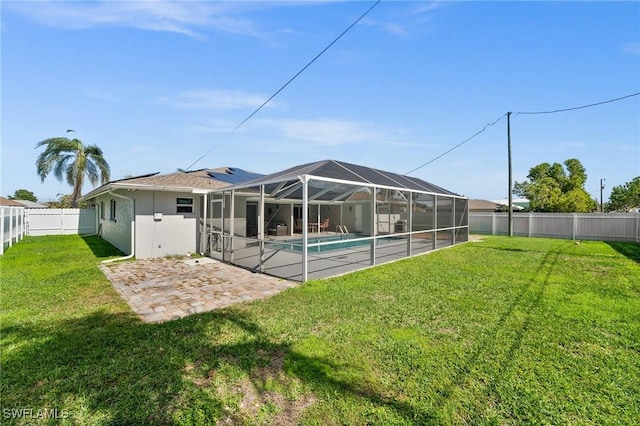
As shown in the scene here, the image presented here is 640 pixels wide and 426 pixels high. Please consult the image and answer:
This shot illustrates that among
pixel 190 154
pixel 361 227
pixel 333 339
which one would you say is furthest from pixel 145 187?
pixel 361 227

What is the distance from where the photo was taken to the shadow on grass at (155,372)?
232 centimetres

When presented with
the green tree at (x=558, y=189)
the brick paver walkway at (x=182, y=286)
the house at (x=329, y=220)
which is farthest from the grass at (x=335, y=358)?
the green tree at (x=558, y=189)

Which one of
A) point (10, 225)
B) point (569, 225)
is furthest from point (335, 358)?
point (569, 225)

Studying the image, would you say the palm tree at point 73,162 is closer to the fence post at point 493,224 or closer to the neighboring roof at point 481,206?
the fence post at point 493,224

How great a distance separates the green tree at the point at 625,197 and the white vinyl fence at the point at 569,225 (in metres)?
29.6

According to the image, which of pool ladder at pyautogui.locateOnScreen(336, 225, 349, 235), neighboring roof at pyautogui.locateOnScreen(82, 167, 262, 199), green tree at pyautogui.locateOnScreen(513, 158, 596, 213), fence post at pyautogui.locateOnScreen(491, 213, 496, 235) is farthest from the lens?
green tree at pyautogui.locateOnScreen(513, 158, 596, 213)

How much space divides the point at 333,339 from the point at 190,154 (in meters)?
19.0

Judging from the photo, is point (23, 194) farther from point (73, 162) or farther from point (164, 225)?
point (164, 225)

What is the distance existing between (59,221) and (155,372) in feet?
66.0

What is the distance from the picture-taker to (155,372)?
9.29 ft

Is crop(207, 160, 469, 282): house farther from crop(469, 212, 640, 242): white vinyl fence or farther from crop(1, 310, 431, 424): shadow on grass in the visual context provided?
crop(469, 212, 640, 242): white vinyl fence

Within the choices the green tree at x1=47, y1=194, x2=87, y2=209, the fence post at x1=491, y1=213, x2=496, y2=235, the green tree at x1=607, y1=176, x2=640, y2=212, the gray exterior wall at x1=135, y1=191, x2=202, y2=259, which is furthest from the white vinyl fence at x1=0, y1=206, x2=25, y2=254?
the green tree at x1=607, y1=176, x2=640, y2=212

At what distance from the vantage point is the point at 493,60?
9.63 meters

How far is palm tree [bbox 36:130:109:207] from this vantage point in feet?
61.3
